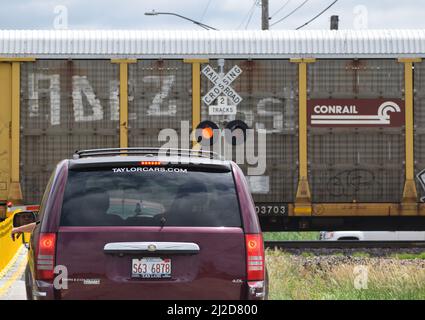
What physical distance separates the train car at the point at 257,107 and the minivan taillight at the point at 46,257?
410 inches

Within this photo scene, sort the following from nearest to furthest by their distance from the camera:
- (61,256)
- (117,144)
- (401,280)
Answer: (61,256), (401,280), (117,144)

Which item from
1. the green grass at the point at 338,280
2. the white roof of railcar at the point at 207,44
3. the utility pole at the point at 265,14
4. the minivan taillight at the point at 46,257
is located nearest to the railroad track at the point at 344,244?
the green grass at the point at 338,280

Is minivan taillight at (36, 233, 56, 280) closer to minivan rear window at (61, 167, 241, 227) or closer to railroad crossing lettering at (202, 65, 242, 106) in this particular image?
minivan rear window at (61, 167, 241, 227)

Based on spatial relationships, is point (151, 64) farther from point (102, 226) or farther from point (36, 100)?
point (102, 226)

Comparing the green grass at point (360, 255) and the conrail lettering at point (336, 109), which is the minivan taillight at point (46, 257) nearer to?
the green grass at point (360, 255)

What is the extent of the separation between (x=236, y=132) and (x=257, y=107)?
0.69 meters

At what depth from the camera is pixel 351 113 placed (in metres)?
16.9

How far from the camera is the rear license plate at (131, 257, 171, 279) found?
6223 millimetres

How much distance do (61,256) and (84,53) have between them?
36.4 ft

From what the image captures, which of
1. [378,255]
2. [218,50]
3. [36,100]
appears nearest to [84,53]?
[36,100]

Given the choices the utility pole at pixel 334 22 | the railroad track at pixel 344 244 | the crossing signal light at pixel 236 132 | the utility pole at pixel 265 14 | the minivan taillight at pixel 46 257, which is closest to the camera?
the minivan taillight at pixel 46 257

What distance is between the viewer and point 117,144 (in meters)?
16.6

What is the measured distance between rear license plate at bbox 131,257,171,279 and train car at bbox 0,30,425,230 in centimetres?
1025

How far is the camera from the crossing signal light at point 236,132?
1652 centimetres
